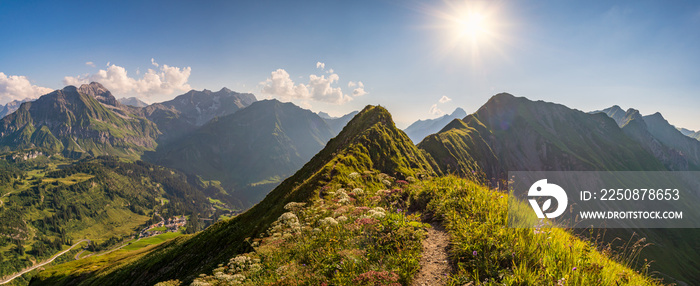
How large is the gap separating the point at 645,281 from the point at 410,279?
23.4ft

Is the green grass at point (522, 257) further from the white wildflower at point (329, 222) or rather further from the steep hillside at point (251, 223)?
the steep hillside at point (251, 223)

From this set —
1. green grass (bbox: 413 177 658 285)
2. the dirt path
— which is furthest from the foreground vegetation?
the dirt path

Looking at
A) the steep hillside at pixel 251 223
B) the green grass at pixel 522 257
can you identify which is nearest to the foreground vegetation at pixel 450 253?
the green grass at pixel 522 257

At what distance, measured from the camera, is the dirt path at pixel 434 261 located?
7.95 metres

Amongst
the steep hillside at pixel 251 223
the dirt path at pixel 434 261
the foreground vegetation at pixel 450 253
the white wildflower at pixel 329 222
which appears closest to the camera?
the foreground vegetation at pixel 450 253

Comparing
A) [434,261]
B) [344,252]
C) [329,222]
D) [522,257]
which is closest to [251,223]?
[329,222]

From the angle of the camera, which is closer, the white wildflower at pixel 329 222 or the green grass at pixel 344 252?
the green grass at pixel 344 252

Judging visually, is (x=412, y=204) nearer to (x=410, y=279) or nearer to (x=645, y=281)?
(x=410, y=279)

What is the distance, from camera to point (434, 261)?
8.75 metres

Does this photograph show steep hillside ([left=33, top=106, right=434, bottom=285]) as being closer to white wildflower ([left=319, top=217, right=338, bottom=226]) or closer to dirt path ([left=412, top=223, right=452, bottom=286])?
white wildflower ([left=319, top=217, right=338, bottom=226])

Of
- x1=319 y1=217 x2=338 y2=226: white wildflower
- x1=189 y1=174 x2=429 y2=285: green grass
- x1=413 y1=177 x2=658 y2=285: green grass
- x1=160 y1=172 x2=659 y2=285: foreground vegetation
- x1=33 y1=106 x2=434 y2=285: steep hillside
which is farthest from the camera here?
x1=33 y1=106 x2=434 y2=285: steep hillside

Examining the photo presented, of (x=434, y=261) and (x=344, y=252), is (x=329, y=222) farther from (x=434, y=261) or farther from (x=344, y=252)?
(x=434, y=261)

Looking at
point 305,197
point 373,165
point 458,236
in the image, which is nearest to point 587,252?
point 458,236

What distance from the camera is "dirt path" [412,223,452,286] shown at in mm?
7948
